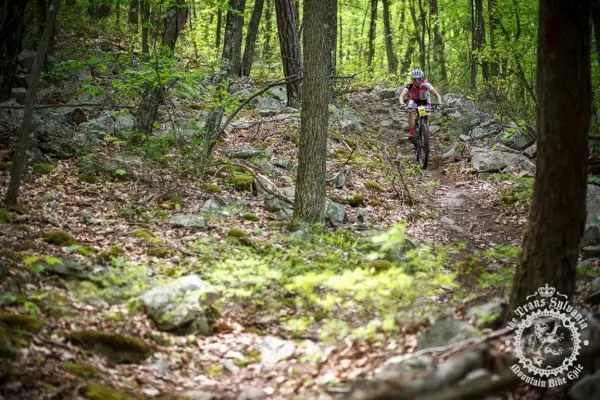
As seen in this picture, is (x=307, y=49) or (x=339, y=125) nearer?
(x=307, y=49)

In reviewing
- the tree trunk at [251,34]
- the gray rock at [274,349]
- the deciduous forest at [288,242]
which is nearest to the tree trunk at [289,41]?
the deciduous forest at [288,242]

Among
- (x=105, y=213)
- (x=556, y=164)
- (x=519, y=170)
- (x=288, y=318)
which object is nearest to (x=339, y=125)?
(x=519, y=170)

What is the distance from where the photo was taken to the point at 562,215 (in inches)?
164

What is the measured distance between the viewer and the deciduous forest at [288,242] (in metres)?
3.97

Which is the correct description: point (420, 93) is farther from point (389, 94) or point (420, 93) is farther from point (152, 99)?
point (389, 94)

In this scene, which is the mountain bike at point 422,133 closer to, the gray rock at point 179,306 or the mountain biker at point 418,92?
the mountain biker at point 418,92

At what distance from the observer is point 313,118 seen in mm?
7473

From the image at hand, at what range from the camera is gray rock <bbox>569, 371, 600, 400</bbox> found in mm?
3512

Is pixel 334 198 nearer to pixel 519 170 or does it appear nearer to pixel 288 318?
pixel 288 318

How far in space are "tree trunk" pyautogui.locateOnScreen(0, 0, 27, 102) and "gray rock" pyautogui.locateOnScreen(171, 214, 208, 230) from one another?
16.0ft

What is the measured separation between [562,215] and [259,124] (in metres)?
8.79

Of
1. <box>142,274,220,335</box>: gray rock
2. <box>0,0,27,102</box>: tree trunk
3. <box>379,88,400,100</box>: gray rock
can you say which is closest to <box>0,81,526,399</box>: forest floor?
<box>142,274,220,335</box>: gray rock

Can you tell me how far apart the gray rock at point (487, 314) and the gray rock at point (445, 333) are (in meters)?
0.23

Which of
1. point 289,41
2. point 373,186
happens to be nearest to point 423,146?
point 373,186
